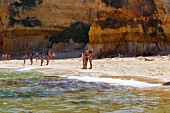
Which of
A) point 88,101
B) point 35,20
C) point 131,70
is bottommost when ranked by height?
point 88,101

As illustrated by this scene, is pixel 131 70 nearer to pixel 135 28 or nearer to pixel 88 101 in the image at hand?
pixel 88 101

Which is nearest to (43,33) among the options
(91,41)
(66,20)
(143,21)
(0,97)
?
(66,20)

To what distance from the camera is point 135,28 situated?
3052cm

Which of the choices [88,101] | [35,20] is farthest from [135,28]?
[88,101]

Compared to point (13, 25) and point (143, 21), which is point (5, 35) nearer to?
point (13, 25)

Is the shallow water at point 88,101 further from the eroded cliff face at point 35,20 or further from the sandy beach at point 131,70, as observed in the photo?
the eroded cliff face at point 35,20

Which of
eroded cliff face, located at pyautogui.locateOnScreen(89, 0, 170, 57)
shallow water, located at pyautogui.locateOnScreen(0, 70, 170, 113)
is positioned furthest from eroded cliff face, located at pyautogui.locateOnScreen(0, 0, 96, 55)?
shallow water, located at pyautogui.locateOnScreen(0, 70, 170, 113)

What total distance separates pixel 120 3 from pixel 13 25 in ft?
62.9

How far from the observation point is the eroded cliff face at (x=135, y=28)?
100 feet

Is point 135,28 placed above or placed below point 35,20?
below

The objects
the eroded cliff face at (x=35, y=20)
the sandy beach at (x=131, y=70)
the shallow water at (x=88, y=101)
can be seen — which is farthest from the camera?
the eroded cliff face at (x=35, y=20)

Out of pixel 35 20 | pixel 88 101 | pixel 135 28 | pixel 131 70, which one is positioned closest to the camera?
pixel 88 101

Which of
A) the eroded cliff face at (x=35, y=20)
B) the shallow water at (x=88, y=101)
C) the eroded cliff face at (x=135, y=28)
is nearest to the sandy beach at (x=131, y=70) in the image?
the shallow water at (x=88, y=101)

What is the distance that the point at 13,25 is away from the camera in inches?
1770
